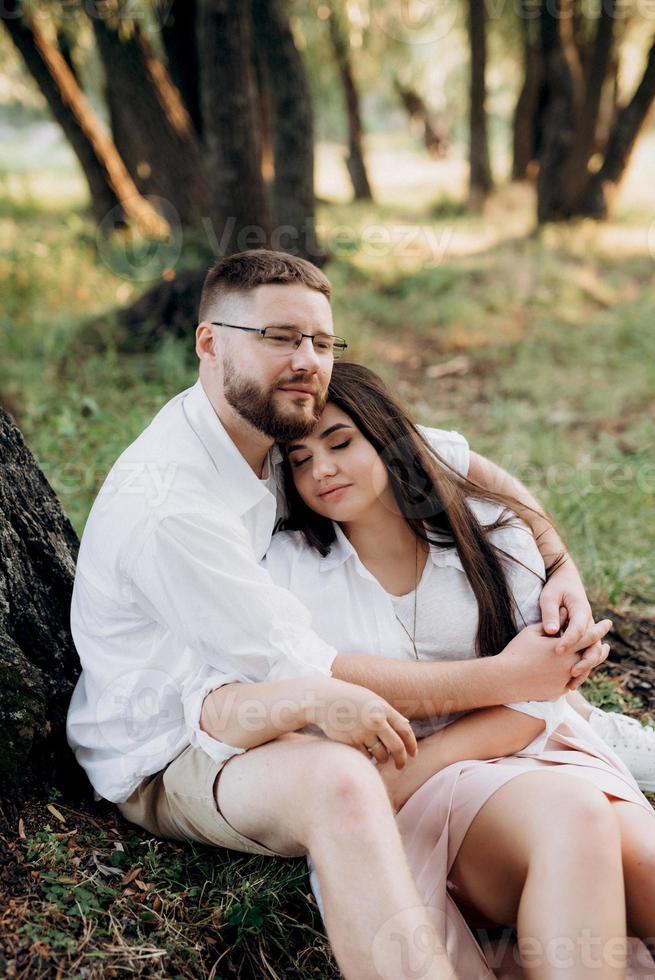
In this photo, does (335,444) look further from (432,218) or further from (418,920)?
(432,218)

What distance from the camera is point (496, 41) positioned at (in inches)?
556

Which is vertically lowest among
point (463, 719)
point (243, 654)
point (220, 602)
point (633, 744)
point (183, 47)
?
point (633, 744)

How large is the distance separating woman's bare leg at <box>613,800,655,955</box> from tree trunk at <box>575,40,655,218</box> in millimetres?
9877

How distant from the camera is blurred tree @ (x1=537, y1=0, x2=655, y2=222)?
403 inches

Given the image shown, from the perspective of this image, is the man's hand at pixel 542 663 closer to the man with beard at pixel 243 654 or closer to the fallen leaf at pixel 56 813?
the man with beard at pixel 243 654

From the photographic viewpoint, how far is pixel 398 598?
2705mm

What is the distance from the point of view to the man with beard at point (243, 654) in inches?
77.4

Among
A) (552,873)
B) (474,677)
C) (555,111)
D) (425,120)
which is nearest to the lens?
(552,873)

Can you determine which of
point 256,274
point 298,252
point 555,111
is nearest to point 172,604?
point 256,274

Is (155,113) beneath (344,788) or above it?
above

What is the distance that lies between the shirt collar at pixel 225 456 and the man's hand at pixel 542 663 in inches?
31.9

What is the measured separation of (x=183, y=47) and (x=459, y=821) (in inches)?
308

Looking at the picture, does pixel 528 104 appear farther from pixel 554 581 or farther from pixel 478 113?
pixel 554 581

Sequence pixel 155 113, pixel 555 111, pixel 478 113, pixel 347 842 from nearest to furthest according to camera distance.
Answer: pixel 347 842 < pixel 155 113 < pixel 555 111 < pixel 478 113
